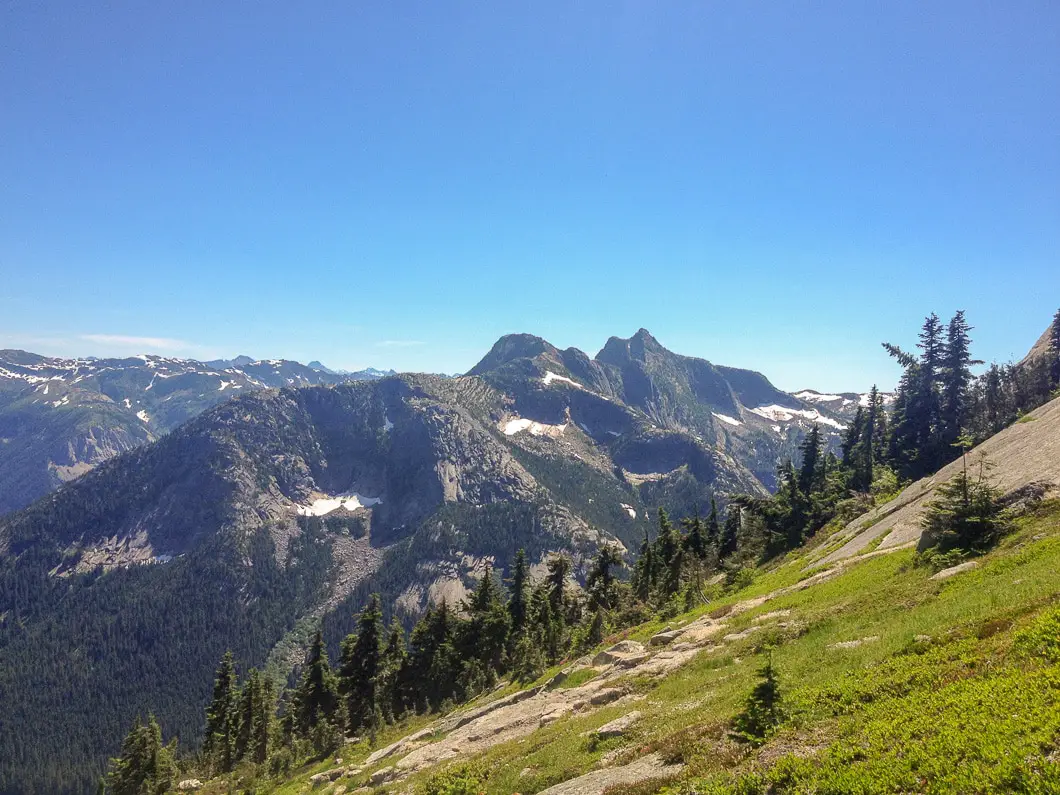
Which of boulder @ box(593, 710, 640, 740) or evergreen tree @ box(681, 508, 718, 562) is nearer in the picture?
boulder @ box(593, 710, 640, 740)

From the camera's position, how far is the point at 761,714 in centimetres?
1215

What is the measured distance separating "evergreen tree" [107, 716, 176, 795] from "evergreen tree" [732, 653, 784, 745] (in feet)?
217

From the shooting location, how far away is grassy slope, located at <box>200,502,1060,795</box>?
8.37 m

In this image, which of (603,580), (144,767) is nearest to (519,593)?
(603,580)

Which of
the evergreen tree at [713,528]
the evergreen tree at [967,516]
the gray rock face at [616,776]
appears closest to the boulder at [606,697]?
the gray rock face at [616,776]

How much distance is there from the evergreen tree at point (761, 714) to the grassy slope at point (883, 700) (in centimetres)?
34

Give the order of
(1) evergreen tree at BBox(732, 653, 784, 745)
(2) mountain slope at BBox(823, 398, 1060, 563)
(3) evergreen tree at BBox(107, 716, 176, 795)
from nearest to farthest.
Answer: (1) evergreen tree at BBox(732, 653, 784, 745) → (2) mountain slope at BBox(823, 398, 1060, 563) → (3) evergreen tree at BBox(107, 716, 176, 795)

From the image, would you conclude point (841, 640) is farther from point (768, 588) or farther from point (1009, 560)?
point (768, 588)

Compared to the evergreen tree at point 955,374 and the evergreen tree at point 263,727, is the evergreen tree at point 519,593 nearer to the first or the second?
the evergreen tree at point 263,727

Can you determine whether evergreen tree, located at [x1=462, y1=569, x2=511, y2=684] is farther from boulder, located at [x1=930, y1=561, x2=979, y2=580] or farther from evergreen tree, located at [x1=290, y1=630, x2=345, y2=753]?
boulder, located at [x1=930, y1=561, x2=979, y2=580]

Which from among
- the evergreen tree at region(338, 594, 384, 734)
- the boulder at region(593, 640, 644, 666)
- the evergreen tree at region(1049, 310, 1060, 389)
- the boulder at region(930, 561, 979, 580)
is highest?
the evergreen tree at region(1049, 310, 1060, 389)

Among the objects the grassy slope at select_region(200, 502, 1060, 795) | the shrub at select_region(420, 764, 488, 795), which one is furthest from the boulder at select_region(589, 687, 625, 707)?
the shrub at select_region(420, 764, 488, 795)

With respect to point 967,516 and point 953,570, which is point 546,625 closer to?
point 967,516

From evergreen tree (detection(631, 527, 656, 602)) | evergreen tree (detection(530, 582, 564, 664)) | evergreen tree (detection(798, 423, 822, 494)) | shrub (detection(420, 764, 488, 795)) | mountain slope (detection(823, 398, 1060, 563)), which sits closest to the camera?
shrub (detection(420, 764, 488, 795))
